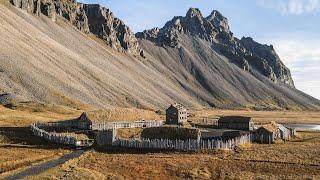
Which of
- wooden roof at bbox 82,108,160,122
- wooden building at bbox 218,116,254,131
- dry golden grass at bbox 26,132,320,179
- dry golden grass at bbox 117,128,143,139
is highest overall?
wooden roof at bbox 82,108,160,122

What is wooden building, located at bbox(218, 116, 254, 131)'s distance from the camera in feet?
331

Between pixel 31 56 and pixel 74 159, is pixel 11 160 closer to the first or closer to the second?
pixel 74 159

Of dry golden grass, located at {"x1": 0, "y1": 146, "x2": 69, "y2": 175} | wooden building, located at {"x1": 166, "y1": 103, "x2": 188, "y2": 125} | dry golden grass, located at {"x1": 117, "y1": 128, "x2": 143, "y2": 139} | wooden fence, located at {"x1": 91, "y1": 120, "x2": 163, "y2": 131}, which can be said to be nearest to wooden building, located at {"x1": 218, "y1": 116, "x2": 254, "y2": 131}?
wooden building, located at {"x1": 166, "y1": 103, "x2": 188, "y2": 125}

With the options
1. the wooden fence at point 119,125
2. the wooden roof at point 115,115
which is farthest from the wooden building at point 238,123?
the wooden roof at point 115,115

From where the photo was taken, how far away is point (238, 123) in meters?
102

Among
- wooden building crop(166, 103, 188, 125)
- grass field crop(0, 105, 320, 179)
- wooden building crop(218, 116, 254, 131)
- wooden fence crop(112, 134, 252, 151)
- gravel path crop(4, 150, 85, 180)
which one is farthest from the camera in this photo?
wooden building crop(166, 103, 188, 125)

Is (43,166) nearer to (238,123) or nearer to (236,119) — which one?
(238,123)

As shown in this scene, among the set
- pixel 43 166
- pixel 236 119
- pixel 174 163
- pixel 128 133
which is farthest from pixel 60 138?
pixel 236 119

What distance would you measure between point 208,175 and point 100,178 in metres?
12.5

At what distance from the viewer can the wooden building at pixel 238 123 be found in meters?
101

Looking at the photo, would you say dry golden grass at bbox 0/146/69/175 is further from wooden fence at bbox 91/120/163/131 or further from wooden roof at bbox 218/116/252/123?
wooden roof at bbox 218/116/252/123

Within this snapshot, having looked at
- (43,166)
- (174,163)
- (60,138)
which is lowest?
(43,166)

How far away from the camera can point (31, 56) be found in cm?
16688

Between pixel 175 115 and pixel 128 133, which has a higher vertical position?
pixel 175 115
